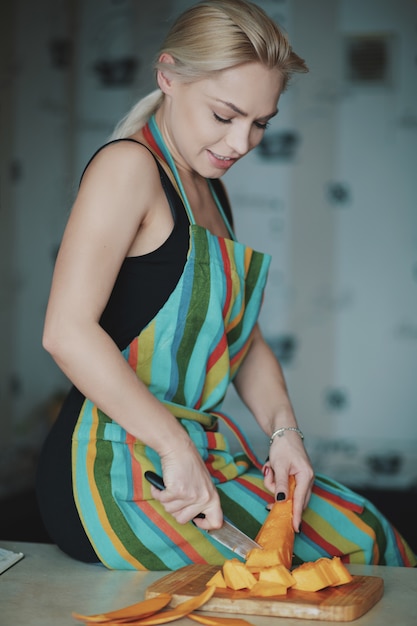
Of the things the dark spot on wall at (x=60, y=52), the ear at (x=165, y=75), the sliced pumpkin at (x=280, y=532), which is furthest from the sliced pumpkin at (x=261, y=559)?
the dark spot on wall at (x=60, y=52)

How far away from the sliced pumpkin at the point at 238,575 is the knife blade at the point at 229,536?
105 millimetres

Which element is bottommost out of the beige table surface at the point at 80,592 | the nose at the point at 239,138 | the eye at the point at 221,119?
the beige table surface at the point at 80,592

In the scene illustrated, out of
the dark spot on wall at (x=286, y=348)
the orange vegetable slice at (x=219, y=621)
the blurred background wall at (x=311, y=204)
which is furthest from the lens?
the dark spot on wall at (x=286, y=348)

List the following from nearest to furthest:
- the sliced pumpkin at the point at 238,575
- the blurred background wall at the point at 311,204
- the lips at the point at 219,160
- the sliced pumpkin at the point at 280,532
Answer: the sliced pumpkin at the point at 238,575, the sliced pumpkin at the point at 280,532, the lips at the point at 219,160, the blurred background wall at the point at 311,204

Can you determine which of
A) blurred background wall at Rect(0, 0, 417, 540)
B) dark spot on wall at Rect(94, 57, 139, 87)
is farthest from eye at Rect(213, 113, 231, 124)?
dark spot on wall at Rect(94, 57, 139, 87)

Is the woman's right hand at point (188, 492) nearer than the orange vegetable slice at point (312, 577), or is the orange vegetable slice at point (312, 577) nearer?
A: the orange vegetable slice at point (312, 577)

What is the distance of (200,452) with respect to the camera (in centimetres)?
169

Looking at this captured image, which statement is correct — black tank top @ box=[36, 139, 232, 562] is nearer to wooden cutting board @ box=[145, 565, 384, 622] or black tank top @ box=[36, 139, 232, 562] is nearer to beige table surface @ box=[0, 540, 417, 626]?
beige table surface @ box=[0, 540, 417, 626]

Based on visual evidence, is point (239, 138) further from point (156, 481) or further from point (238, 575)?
point (238, 575)

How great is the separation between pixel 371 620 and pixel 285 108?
12.6ft

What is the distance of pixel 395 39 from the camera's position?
4664 millimetres

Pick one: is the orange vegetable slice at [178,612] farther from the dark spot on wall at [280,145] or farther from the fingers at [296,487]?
the dark spot on wall at [280,145]

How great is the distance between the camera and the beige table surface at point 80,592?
1332mm

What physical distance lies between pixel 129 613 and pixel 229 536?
0.30 metres
